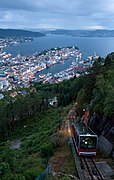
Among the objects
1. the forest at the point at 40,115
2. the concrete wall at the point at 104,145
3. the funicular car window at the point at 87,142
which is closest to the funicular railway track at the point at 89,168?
the funicular car window at the point at 87,142

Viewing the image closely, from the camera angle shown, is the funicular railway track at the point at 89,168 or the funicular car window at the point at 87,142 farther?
the funicular car window at the point at 87,142

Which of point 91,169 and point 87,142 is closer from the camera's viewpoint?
point 91,169

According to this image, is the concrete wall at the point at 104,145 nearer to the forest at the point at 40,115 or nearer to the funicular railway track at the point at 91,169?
the funicular railway track at the point at 91,169

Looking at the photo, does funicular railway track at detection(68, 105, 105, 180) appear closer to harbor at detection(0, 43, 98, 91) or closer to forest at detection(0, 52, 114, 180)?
forest at detection(0, 52, 114, 180)

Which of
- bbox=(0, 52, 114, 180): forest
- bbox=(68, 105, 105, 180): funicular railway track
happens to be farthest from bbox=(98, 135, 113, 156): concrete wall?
bbox=(0, 52, 114, 180): forest

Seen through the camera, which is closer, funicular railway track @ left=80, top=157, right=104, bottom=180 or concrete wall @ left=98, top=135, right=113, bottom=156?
funicular railway track @ left=80, top=157, right=104, bottom=180

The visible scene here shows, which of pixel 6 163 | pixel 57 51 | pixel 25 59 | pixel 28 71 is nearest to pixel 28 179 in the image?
pixel 6 163

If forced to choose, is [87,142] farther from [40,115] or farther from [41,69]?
[41,69]

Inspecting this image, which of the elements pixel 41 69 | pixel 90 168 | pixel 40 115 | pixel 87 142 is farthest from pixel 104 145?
pixel 41 69
